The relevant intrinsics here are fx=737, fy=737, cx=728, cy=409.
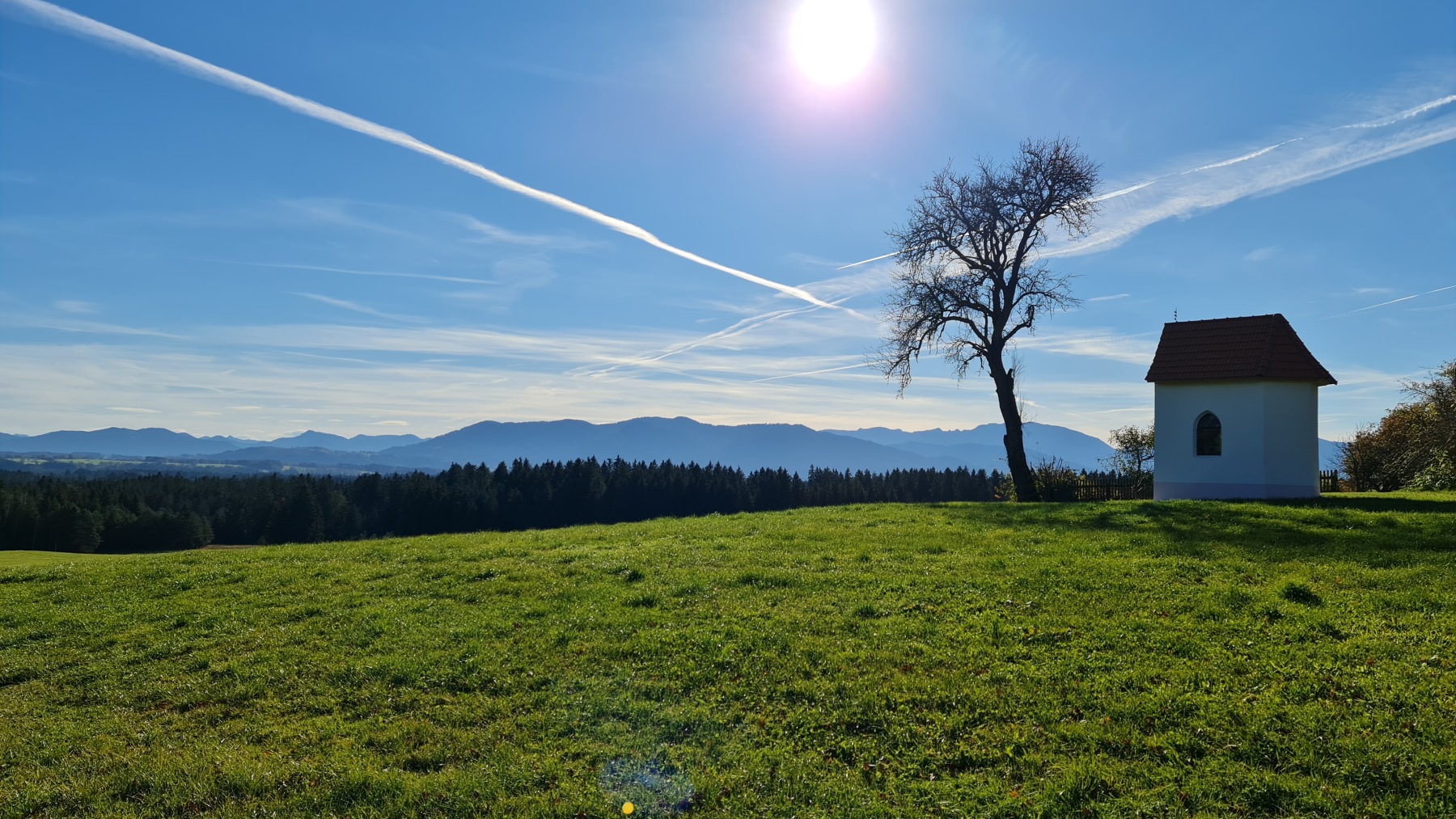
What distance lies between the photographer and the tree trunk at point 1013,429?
31.1 meters

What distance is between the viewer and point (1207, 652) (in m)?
8.58

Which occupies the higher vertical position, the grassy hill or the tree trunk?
the tree trunk

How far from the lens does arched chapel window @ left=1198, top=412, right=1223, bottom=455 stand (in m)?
28.5

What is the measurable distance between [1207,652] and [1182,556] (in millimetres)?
5474

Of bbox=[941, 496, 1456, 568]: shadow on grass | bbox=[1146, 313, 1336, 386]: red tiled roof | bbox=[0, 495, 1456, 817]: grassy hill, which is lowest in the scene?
bbox=[0, 495, 1456, 817]: grassy hill

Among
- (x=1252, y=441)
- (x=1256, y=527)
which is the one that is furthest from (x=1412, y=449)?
(x=1256, y=527)

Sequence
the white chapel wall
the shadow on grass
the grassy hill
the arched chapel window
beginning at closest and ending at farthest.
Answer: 1. the grassy hill
2. the shadow on grass
3. the white chapel wall
4. the arched chapel window

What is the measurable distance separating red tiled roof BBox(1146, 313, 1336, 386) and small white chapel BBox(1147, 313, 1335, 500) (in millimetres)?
30

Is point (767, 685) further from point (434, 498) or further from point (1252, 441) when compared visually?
point (434, 498)

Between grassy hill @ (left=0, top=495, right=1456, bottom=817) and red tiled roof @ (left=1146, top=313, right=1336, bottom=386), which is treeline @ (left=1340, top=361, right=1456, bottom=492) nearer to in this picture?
red tiled roof @ (left=1146, top=313, right=1336, bottom=386)

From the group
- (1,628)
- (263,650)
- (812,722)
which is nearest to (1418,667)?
(812,722)

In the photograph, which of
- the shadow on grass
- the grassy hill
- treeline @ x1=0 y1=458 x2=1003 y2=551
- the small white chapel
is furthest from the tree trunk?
treeline @ x1=0 y1=458 x2=1003 y2=551


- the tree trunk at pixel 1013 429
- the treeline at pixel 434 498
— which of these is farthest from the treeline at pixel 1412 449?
the treeline at pixel 434 498

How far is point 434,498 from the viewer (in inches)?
3706
